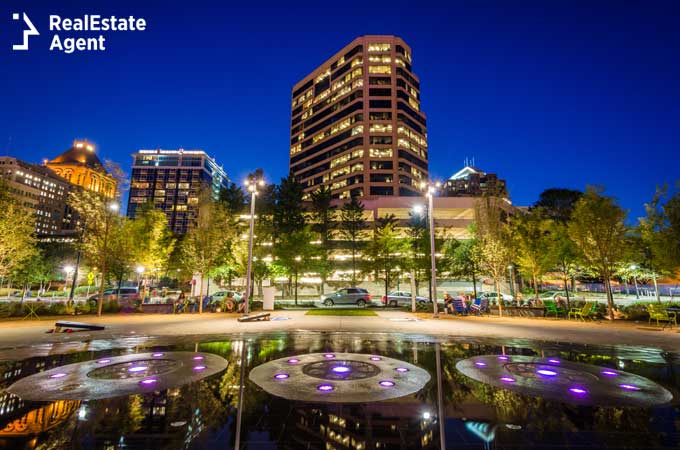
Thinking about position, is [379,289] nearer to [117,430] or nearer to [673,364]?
[673,364]

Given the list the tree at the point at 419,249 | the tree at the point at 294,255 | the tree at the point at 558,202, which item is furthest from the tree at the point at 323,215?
the tree at the point at 558,202

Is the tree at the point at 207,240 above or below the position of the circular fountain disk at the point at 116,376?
above

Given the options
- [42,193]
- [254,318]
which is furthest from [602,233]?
[42,193]

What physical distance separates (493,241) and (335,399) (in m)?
21.5

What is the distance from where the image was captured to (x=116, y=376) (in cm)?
633

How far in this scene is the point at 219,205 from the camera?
26562 mm

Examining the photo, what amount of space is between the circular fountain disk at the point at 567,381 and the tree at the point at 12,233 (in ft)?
85.6

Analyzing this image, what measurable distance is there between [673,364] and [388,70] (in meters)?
83.7

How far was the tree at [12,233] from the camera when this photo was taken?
745 inches

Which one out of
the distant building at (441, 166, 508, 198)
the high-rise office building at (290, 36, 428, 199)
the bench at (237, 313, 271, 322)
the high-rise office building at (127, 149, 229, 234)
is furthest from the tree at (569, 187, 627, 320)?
the high-rise office building at (127, 149, 229, 234)

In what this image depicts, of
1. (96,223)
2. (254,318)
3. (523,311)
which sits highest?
(96,223)

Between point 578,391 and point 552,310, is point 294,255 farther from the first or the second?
point 578,391

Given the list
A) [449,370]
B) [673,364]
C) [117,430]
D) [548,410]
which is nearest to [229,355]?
[117,430]

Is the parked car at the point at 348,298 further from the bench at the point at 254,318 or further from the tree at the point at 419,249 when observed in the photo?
the bench at the point at 254,318
